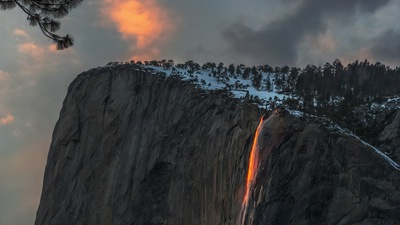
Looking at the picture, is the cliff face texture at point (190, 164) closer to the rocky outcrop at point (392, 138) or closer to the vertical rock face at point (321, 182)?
the vertical rock face at point (321, 182)

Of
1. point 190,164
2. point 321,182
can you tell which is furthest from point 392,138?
point 190,164

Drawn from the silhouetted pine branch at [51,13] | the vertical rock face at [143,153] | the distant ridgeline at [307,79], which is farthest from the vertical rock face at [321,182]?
the distant ridgeline at [307,79]

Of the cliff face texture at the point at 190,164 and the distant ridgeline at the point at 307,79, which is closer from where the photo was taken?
the cliff face texture at the point at 190,164

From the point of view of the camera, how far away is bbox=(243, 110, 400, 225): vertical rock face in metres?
54.4

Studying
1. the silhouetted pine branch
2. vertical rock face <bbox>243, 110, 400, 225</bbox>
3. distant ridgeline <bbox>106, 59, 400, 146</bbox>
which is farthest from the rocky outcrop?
the silhouetted pine branch

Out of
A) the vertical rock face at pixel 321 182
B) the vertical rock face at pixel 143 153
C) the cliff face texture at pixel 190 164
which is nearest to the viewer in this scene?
the vertical rock face at pixel 321 182

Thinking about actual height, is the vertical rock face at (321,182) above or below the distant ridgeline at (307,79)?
below

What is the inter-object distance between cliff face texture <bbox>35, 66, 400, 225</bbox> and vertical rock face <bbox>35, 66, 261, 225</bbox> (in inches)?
8.3

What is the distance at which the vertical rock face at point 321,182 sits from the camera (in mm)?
54375

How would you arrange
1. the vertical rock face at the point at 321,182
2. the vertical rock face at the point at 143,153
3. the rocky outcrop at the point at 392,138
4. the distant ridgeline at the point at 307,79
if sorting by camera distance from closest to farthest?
the vertical rock face at the point at 321,182 < the rocky outcrop at the point at 392,138 < the vertical rock face at the point at 143,153 < the distant ridgeline at the point at 307,79

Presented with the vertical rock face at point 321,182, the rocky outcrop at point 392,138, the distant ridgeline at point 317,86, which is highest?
the distant ridgeline at point 317,86

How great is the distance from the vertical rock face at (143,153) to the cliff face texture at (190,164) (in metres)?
0.21

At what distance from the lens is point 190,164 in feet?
299

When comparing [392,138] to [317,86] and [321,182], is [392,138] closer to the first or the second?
[321,182]
